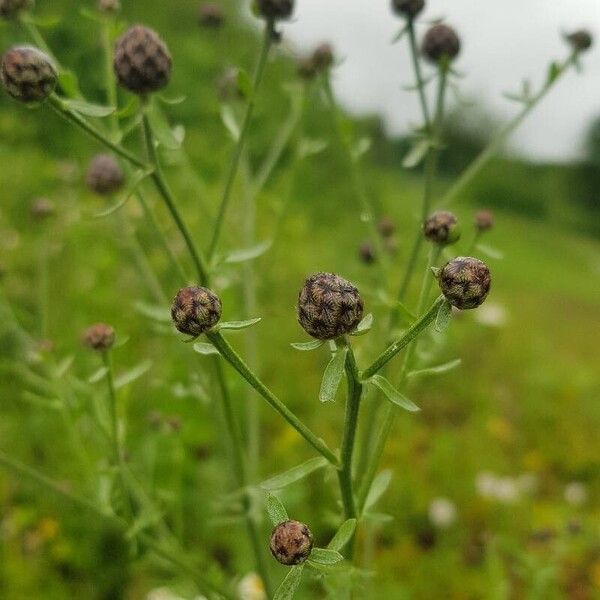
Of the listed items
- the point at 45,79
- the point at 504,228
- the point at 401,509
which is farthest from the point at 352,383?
the point at 504,228

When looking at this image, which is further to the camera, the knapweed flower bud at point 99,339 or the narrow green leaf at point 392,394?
the knapweed flower bud at point 99,339

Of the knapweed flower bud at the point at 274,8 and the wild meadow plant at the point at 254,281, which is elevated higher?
the knapweed flower bud at the point at 274,8

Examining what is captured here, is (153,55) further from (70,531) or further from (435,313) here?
(70,531)

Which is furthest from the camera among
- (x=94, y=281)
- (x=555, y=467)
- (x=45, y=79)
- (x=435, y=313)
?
(x=555, y=467)

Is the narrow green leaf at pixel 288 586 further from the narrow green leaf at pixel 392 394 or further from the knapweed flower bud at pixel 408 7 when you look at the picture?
the knapweed flower bud at pixel 408 7

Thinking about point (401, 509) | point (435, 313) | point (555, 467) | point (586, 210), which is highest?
point (435, 313)

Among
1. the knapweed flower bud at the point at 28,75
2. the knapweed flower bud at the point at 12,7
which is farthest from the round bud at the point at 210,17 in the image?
the knapweed flower bud at the point at 28,75
